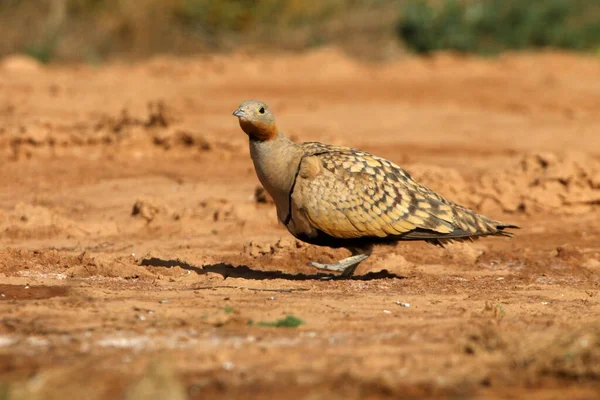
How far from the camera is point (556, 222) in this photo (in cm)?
1074

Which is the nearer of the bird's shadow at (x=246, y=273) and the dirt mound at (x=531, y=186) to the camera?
the bird's shadow at (x=246, y=273)

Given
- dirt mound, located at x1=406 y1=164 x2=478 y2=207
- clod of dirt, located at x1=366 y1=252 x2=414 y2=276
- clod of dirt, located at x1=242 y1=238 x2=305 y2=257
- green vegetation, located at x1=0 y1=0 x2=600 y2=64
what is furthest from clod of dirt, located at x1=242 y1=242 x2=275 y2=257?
green vegetation, located at x1=0 y1=0 x2=600 y2=64

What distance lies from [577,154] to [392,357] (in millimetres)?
6454

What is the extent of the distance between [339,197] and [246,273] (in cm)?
111

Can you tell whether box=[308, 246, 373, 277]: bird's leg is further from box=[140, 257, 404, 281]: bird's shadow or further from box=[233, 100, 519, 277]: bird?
box=[140, 257, 404, 281]: bird's shadow

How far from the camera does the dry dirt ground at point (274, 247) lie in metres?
5.48

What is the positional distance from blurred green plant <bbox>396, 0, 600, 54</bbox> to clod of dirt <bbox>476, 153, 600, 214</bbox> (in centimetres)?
966

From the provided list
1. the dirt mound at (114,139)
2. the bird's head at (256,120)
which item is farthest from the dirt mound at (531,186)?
the bird's head at (256,120)

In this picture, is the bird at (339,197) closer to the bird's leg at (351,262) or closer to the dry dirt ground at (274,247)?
the bird's leg at (351,262)

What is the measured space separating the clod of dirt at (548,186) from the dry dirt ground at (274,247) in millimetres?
20

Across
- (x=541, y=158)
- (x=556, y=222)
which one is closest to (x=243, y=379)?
(x=556, y=222)

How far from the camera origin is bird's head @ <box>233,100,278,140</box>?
25.6 feet

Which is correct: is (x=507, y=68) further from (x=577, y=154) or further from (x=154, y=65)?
(x=577, y=154)

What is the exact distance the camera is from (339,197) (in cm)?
785
